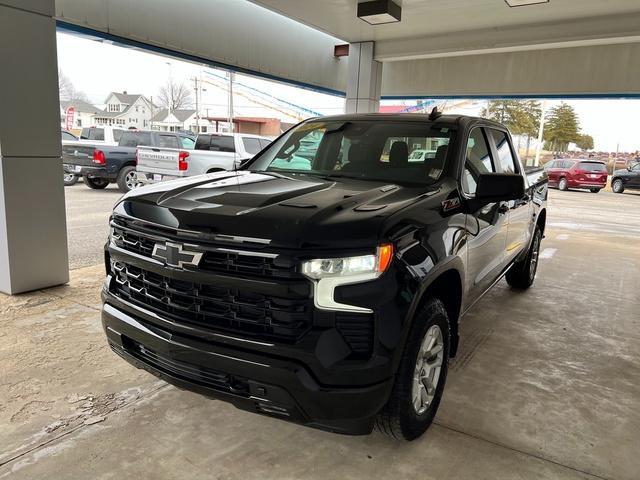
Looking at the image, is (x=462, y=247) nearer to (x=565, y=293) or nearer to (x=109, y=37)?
(x=565, y=293)

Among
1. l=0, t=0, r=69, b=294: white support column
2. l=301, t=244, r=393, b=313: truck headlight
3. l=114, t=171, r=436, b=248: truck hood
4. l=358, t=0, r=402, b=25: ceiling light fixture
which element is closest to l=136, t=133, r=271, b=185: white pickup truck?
l=358, t=0, r=402, b=25: ceiling light fixture

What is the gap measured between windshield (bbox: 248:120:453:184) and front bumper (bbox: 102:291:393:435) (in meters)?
1.50

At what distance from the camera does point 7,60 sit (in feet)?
14.3

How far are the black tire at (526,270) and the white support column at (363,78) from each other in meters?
7.41

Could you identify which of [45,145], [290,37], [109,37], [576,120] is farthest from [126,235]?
[576,120]

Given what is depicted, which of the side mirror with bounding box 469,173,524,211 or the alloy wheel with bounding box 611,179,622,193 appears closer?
the side mirror with bounding box 469,173,524,211

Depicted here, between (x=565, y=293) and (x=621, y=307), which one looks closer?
(x=621, y=307)

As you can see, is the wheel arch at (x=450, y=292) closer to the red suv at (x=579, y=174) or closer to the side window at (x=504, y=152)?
the side window at (x=504, y=152)

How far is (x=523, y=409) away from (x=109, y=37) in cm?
830

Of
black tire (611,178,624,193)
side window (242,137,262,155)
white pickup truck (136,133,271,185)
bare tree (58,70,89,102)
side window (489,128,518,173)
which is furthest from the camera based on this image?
bare tree (58,70,89,102)

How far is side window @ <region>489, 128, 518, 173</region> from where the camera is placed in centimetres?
415

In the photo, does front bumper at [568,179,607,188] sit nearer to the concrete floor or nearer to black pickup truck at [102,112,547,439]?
the concrete floor

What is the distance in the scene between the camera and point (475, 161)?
3.49m

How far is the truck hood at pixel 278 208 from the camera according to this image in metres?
2.10
